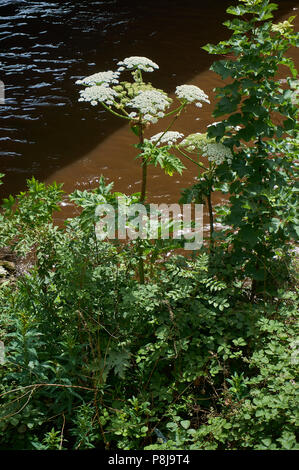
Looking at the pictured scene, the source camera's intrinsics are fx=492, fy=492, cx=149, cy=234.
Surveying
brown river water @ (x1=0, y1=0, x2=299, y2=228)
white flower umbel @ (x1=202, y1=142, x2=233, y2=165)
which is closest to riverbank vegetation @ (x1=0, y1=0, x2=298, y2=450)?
white flower umbel @ (x1=202, y1=142, x2=233, y2=165)

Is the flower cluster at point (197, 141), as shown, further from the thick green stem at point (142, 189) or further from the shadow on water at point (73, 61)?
the shadow on water at point (73, 61)

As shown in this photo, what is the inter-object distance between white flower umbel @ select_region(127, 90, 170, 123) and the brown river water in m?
1.80

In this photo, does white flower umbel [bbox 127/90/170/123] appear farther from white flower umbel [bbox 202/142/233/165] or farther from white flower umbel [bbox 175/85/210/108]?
white flower umbel [bbox 202/142/233/165]

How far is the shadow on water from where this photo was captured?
5.52m

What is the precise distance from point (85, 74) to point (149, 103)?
4566mm

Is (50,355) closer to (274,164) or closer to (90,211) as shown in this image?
(90,211)

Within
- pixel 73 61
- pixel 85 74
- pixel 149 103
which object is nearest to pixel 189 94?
pixel 149 103

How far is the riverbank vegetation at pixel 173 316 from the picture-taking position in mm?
2379

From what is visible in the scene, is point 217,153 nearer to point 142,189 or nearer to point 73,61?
point 142,189

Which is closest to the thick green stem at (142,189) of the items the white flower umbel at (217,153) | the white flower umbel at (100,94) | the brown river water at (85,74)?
the white flower umbel at (100,94)

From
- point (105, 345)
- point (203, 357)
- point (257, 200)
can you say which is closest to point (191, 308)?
point (203, 357)

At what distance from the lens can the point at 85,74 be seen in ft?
22.5

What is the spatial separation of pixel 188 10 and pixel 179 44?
5.12 ft

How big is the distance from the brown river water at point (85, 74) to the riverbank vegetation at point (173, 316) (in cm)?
176
